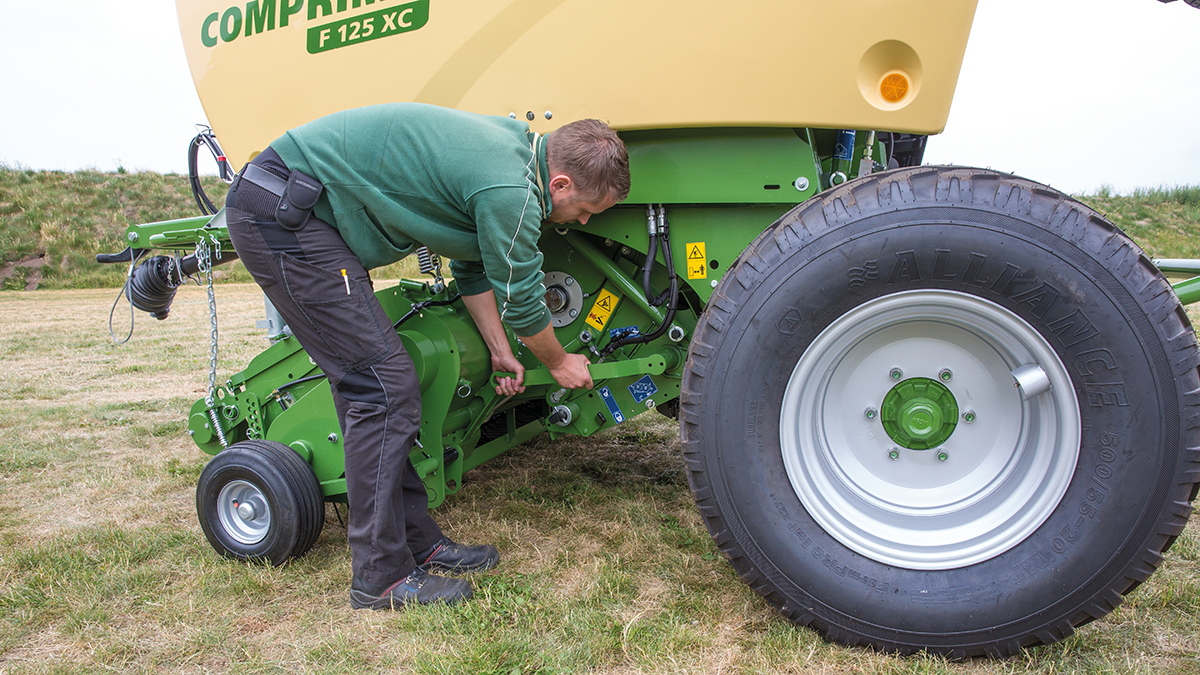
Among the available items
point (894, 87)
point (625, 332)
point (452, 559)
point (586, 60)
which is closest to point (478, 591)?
point (452, 559)

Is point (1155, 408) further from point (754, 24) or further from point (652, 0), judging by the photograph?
point (652, 0)

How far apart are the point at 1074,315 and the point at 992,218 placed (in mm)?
303

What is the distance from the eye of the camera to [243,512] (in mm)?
2539

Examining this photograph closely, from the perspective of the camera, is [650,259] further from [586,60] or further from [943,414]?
[943,414]

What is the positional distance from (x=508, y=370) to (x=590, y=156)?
0.88m

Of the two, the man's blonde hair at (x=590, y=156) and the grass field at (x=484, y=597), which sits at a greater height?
the man's blonde hair at (x=590, y=156)

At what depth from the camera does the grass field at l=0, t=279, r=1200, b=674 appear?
188 centimetres

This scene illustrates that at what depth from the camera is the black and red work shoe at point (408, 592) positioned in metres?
2.20

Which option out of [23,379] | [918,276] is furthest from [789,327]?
[23,379]

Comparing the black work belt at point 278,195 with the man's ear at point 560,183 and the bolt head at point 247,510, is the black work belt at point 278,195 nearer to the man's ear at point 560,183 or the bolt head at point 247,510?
the man's ear at point 560,183

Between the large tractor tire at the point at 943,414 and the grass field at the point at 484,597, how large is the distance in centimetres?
21

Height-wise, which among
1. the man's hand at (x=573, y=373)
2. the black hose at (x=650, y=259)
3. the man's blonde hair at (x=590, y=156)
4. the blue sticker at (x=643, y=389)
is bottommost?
the blue sticker at (x=643, y=389)

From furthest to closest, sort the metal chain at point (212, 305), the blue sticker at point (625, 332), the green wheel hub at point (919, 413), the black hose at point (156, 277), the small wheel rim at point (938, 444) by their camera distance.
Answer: the black hose at point (156, 277), the metal chain at point (212, 305), the blue sticker at point (625, 332), the green wheel hub at point (919, 413), the small wheel rim at point (938, 444)

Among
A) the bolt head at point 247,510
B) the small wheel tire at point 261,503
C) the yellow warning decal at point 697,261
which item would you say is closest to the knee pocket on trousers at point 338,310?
the small wheel tire at point 261,503
